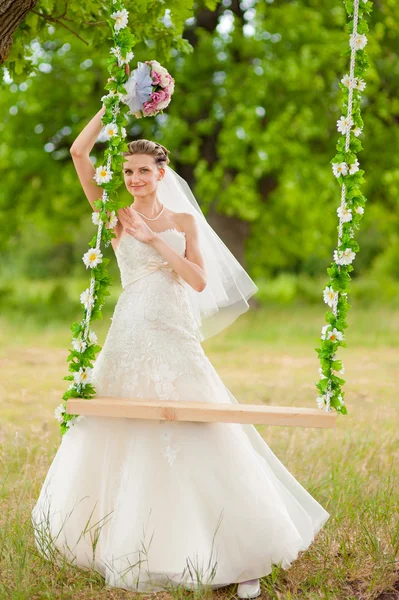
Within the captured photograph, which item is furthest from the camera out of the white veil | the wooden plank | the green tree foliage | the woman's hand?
the green tree foliage

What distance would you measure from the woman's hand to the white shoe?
1733 mm

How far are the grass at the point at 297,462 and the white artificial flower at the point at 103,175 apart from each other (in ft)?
6.25

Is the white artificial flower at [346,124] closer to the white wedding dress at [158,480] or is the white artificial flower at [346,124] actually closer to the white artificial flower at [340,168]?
the white artificial flower at [340,168]

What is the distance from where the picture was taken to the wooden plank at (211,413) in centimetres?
356

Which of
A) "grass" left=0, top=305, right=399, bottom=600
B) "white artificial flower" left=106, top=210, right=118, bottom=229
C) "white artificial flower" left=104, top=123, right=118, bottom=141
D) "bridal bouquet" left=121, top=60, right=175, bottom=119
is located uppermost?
"bridal bouquet" left=121, top=60, right=175, bottom=119

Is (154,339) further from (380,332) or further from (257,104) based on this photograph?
(380,332)

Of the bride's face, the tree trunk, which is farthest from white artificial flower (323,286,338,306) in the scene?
the tree trunk

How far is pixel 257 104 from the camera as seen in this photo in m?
13.6

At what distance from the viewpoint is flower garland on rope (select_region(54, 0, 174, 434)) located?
3693 millimetres

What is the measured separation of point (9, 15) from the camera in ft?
13.4

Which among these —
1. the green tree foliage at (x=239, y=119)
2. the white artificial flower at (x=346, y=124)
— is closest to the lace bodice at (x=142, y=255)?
the white artificial flower at (x=346, y=124)

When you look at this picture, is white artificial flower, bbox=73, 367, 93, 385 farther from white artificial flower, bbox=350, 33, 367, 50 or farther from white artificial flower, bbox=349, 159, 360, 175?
white artificial flower, bbox=350, 33, 367, 50

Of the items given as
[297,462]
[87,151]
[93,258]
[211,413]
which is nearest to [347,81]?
[87,151]

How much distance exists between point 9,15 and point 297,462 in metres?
3.65
